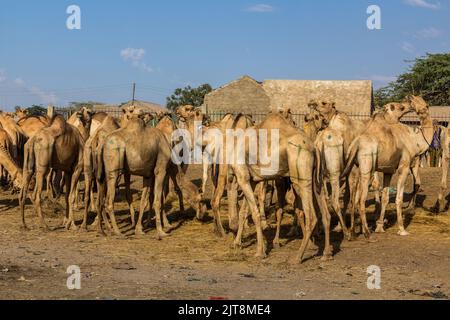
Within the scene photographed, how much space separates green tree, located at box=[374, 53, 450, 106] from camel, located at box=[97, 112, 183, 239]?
145 ft

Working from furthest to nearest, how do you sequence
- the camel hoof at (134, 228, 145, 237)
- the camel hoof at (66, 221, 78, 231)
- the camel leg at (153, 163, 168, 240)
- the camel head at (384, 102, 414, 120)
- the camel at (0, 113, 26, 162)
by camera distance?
1. the camel at (0, 113, 26, 162)
2. the camel head at (384, 102, 414, 120)
3. the camel hoof at (66, 221, 78, 231)
4. the camel hoof at (134, 228, 145, 237)
5. the camel leg at (153, 163, 168, 240)

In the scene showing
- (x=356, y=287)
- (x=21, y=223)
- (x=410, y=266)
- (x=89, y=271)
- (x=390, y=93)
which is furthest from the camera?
(x=390, y=93)

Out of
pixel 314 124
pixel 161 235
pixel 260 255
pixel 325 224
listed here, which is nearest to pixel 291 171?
pixel 325 224

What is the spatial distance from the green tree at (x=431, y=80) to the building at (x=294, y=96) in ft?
43.9

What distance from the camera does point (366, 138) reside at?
13.6 metres

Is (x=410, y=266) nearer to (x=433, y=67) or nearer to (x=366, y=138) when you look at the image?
(x=366, y=138)

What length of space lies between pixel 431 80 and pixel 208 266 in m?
49.9

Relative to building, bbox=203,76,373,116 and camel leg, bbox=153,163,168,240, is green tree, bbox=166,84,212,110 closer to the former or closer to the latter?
building, bbox=203,76,373,116

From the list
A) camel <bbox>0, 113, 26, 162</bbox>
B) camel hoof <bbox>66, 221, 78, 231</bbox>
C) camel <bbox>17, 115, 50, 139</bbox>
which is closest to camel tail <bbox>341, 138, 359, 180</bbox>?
camel hoof <bbox>66, 221, 78, 231</bbox>

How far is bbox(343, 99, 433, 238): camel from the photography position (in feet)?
44.1

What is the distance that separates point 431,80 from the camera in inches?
2227

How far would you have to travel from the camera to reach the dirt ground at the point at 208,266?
851 centimetres

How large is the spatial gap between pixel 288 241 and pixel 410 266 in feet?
9.34
